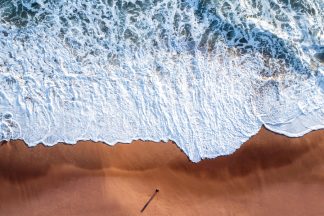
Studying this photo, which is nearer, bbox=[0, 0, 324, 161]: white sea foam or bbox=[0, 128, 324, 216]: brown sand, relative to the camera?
bbox=[0, 128, 324, 216]: brown sand

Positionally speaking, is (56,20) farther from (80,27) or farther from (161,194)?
(161,194)

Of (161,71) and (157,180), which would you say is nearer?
(157,180)

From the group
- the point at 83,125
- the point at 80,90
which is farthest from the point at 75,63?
the point at 83,125

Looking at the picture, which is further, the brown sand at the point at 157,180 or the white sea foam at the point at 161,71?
the white sea foam at the point at 161,71

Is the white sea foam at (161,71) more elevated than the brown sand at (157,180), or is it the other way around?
the white sea foam at (161,71)

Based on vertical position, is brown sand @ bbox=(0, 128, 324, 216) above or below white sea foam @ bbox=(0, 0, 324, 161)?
below
